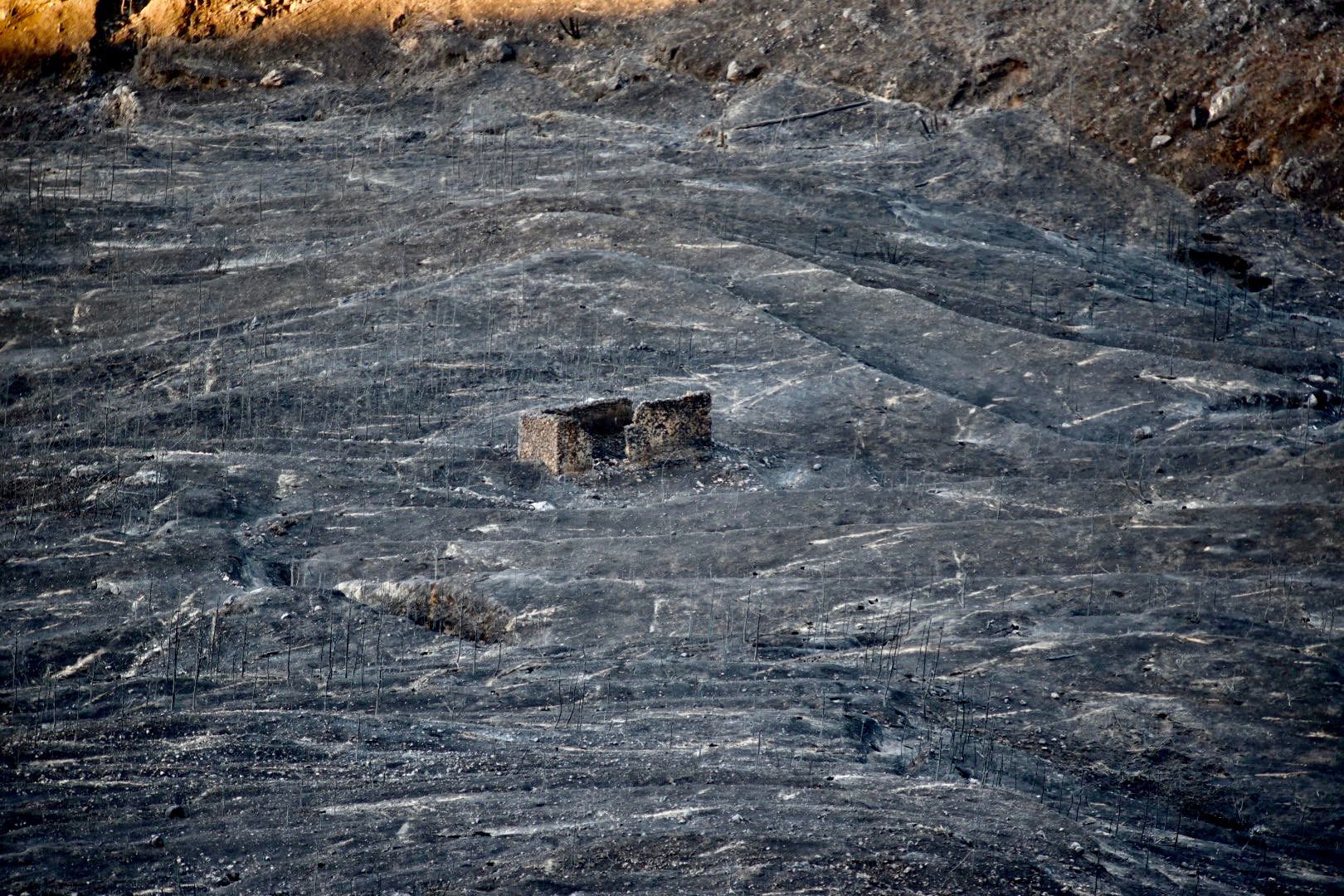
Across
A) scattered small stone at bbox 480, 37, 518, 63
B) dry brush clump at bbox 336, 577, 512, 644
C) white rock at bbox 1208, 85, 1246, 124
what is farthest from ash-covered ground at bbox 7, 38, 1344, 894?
white rock at bbox 1208, 85, 1246, 124

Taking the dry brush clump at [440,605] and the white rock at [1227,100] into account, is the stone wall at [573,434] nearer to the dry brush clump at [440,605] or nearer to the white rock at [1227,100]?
the dry brush clump at [440,605]

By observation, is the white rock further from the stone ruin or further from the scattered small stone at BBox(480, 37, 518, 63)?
the stone ruin

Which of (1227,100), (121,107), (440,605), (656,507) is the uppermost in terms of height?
(121,107)

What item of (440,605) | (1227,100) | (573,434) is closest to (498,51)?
(1227,100)

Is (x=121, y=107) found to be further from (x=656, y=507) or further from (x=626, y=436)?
(x=656, y=507)

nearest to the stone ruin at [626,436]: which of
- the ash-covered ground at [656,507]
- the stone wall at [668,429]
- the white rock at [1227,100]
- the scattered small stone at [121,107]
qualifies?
the stone wall at [668,429]

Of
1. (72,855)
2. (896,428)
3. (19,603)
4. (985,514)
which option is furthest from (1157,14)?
(72,855)
